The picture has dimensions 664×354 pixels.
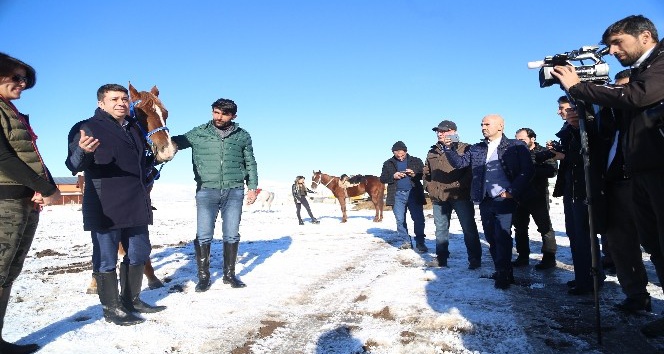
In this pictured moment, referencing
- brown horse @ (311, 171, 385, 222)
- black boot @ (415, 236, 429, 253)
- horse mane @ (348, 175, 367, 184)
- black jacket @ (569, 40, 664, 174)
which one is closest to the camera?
black jacket @ (569, 40, 664, 174)

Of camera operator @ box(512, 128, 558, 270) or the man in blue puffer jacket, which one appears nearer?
the man in blue puffer jacket

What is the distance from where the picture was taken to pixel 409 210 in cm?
717

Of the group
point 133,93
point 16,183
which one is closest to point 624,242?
point 16,183

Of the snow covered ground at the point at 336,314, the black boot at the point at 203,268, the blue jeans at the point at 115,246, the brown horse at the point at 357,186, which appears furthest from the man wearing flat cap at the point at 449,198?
the brown horse at the point at 357,186

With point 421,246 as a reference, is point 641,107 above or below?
above

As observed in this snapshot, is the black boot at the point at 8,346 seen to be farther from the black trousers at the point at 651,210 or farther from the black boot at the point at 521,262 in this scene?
the black boot at the point at 521,262

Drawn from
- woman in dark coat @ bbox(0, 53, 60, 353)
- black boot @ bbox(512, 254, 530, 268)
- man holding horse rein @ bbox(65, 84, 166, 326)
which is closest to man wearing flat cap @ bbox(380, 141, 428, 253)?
black boot @ bbox(512, 254, 530, 268)

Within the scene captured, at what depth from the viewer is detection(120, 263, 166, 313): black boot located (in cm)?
355

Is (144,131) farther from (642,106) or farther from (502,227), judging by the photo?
(642,106)

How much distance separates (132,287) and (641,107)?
4.23m

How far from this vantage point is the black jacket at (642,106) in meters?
2.30

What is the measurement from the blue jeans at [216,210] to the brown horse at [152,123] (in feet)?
2.09

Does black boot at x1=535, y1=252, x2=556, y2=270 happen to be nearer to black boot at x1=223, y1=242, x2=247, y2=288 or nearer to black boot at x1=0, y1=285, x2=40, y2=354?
black boot at x1=223, y1=242, x2=247, y2=288

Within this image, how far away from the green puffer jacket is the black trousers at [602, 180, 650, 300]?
3.65 meters
